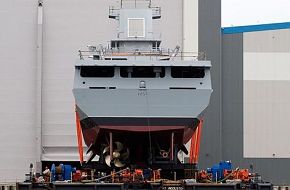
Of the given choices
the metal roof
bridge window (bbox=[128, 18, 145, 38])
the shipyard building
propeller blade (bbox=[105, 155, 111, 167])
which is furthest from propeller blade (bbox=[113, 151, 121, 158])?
the metal roof

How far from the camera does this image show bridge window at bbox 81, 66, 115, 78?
24609 millimetres

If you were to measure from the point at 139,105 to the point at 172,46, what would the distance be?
17539mm

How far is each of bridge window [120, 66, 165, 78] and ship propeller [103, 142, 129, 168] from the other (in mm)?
2424

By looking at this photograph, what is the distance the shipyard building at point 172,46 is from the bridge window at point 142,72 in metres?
15.7

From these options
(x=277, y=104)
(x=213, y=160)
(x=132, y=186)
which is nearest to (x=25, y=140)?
(x=213, y=160)

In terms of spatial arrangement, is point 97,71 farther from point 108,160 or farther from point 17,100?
point 17,100

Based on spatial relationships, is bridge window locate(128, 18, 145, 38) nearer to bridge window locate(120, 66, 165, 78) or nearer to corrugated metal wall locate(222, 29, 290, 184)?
bridge window locate(120, 66, 165, 78)

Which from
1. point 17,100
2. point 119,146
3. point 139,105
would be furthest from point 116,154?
point 17,100

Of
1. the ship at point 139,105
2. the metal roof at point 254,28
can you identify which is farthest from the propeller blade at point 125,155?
the metal roof at point 254,28

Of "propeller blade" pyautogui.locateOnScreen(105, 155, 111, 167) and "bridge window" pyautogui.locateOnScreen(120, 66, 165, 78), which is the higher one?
"bridge window" pyautogui.locateOnScreen(120, 66, 165, 78)

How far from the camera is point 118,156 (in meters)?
23.7

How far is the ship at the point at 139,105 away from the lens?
77.3 feet

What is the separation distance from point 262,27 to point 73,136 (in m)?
12.4

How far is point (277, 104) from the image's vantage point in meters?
40.4
